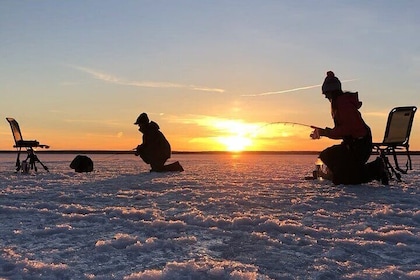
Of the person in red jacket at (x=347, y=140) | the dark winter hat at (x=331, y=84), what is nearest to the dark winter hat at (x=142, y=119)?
the person in red jacket at (x=347, y=140)

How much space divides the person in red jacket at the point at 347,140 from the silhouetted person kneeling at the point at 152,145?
6159 millimetres

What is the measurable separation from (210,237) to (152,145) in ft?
31.5

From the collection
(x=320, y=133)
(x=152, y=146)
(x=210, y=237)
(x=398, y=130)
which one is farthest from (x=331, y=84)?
(x=152, y=146)

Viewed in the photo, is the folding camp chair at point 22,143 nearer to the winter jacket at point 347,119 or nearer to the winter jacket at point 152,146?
the winter jacket at point 152,146

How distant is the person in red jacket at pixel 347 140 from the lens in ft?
26.6

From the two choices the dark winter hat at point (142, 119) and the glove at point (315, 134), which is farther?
the dark winter hat at point (142, 119)

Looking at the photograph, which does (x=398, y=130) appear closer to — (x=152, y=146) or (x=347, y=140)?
(x=347, y=140)

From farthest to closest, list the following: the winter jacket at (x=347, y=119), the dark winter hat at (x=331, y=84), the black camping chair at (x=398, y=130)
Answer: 1. the black camping chair at (x=398, y=130)
2. the dark winter hat at (x=331, y=84)
3. the winter jacket at (x=347, y=119)

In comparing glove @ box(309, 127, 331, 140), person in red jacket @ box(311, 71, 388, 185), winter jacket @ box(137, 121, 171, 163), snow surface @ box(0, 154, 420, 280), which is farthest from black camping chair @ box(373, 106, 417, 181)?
winter jacket @ box(137, 121, 171, 163)

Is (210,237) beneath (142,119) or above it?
beneath

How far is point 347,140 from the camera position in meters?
8.30

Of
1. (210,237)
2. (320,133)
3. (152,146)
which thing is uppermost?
(320,133)

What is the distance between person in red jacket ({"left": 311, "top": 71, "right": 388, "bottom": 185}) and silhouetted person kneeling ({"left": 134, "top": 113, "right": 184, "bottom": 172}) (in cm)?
616

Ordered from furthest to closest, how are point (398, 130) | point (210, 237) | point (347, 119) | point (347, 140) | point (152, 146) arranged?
point (152, 146) → point (398, 130) → point (347, 140) → point (347, 119) → point (210, 237)
